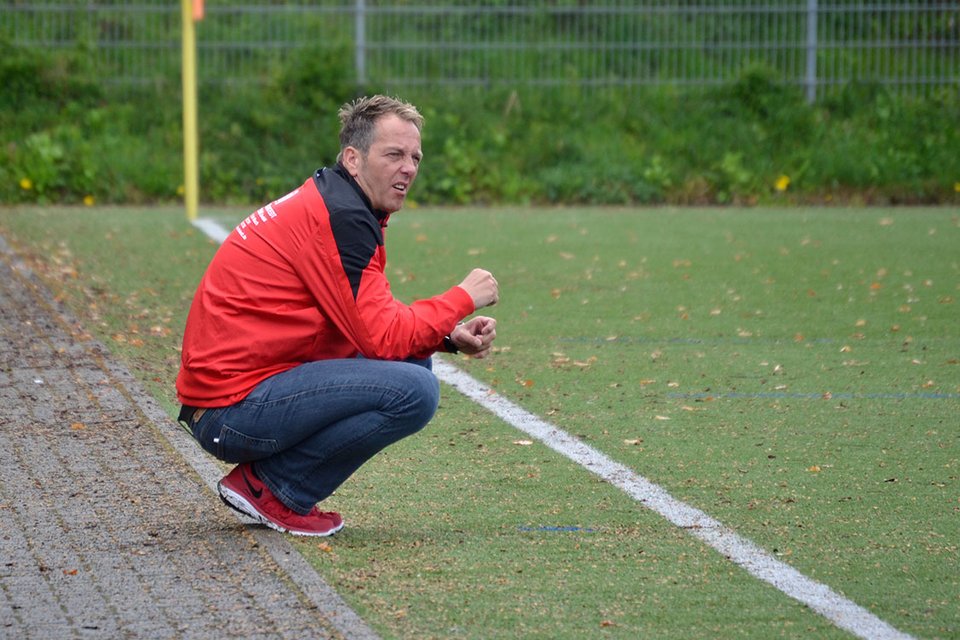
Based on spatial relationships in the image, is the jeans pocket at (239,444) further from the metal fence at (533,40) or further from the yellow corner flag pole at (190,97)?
the metal fence at (533,40)

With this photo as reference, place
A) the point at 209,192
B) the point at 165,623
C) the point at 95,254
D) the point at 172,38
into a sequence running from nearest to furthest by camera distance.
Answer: the point at 165,623 < the point at 95,254 < the point at 209,192 < the point at 172,38

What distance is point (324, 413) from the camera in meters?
4.67

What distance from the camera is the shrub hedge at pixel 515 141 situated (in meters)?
17.5

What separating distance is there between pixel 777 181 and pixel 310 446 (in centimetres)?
1424

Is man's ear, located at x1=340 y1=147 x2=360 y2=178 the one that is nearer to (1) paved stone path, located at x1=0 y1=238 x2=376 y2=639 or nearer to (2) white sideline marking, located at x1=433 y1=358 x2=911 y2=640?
(1) paved stone path, located at x1=0 y1=238 x2=376 y2=639

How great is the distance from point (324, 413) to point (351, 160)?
2.66ft

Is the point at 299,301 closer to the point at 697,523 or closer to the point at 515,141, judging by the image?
the point at 697,523

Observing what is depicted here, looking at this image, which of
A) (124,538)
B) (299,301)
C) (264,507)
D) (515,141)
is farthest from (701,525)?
(515,141)

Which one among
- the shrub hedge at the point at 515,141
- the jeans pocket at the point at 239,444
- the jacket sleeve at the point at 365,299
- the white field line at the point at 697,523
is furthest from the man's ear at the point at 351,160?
the shrub hedge at the point at 515,141

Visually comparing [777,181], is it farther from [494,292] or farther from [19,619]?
[19,619]

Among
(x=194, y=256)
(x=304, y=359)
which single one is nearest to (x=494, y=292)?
(x=304, y=359)

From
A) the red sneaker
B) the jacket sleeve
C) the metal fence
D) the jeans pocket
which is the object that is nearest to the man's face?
the jacket sleeve

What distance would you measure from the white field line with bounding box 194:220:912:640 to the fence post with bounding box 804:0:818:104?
1359 cm

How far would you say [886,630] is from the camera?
405 centimetres
